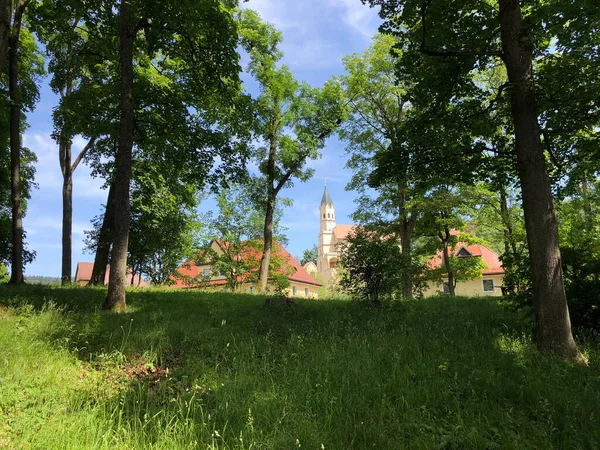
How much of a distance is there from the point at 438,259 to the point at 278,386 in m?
37.0

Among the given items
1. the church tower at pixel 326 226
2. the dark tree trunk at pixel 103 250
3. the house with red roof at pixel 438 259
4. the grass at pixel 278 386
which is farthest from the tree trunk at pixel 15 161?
the church tower at pixel 326 226

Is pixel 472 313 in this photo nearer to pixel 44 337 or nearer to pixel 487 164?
pixel 487 164

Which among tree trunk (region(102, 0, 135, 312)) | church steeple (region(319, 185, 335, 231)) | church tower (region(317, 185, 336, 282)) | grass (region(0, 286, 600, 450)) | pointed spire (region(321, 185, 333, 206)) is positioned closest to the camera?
Result: grass (region(0, 286, 600, 450))

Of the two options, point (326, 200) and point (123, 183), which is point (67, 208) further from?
point (326, 200)

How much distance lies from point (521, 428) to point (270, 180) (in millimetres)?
18671

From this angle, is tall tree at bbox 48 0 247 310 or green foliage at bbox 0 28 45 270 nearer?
tall tree at bbox 48 0 247 310

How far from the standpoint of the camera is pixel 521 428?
3707 millimetres

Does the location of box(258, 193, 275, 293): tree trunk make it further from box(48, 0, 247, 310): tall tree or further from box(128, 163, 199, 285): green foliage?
box(48, 0, 247, 310): tall tree

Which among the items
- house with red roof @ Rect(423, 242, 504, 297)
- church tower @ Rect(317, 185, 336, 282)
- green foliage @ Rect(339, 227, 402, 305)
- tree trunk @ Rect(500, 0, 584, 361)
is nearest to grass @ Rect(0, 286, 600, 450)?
tree trunk @ Rect(500, 0, 584, 361)

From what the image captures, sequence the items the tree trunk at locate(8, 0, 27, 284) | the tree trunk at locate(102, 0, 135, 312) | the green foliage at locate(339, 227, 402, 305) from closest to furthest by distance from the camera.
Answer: the tree trunk at locate(102, 0, 135, 312) → the green foliage at locate(339, 227, 402, 305) → the tree trunk at locate(8, 0, 27, 284)

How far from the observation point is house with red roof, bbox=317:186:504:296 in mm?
36281

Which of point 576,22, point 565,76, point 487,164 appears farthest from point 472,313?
point 576,22

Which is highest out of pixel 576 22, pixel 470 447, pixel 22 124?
pixel 22 124

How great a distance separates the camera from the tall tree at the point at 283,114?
69.0 feet
